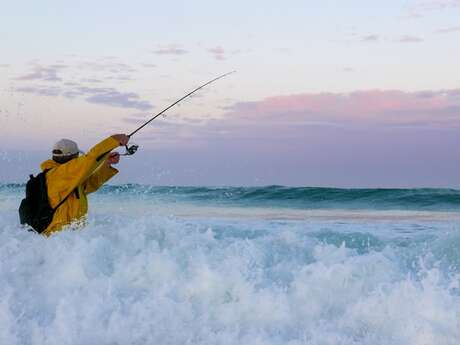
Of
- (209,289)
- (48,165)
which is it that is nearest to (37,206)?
(48,165)

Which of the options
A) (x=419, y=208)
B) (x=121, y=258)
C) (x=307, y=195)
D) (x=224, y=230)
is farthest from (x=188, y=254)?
(x=307, y=195)

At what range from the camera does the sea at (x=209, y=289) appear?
4.42m

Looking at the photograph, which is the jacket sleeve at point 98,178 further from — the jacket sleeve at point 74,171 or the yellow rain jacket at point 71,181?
the jacket sleeve at point 74,171

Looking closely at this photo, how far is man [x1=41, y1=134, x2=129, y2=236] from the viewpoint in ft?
17.2

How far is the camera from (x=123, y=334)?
4.38 metres

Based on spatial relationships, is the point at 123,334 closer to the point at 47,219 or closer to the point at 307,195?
the point at 47,219

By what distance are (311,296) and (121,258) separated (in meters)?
1.64

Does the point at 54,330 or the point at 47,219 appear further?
the point at 47,219

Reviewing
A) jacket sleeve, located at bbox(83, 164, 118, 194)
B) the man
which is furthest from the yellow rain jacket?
jacket sleeve, located at bbox(83, 164, 118, 194)

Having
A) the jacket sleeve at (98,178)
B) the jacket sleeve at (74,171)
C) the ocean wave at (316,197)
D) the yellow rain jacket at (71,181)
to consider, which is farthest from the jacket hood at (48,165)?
the ocean wave at (316,197)

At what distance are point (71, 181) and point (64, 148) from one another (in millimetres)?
373

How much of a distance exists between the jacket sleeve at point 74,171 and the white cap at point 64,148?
20 cm

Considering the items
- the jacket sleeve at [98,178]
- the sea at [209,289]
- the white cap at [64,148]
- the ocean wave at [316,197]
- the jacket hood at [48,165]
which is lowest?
the sea at [209,289]

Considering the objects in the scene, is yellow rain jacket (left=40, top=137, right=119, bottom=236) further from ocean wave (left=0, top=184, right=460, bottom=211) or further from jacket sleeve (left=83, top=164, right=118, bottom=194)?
ocean wave (left=0, top=184, right=460, bottom=211)
